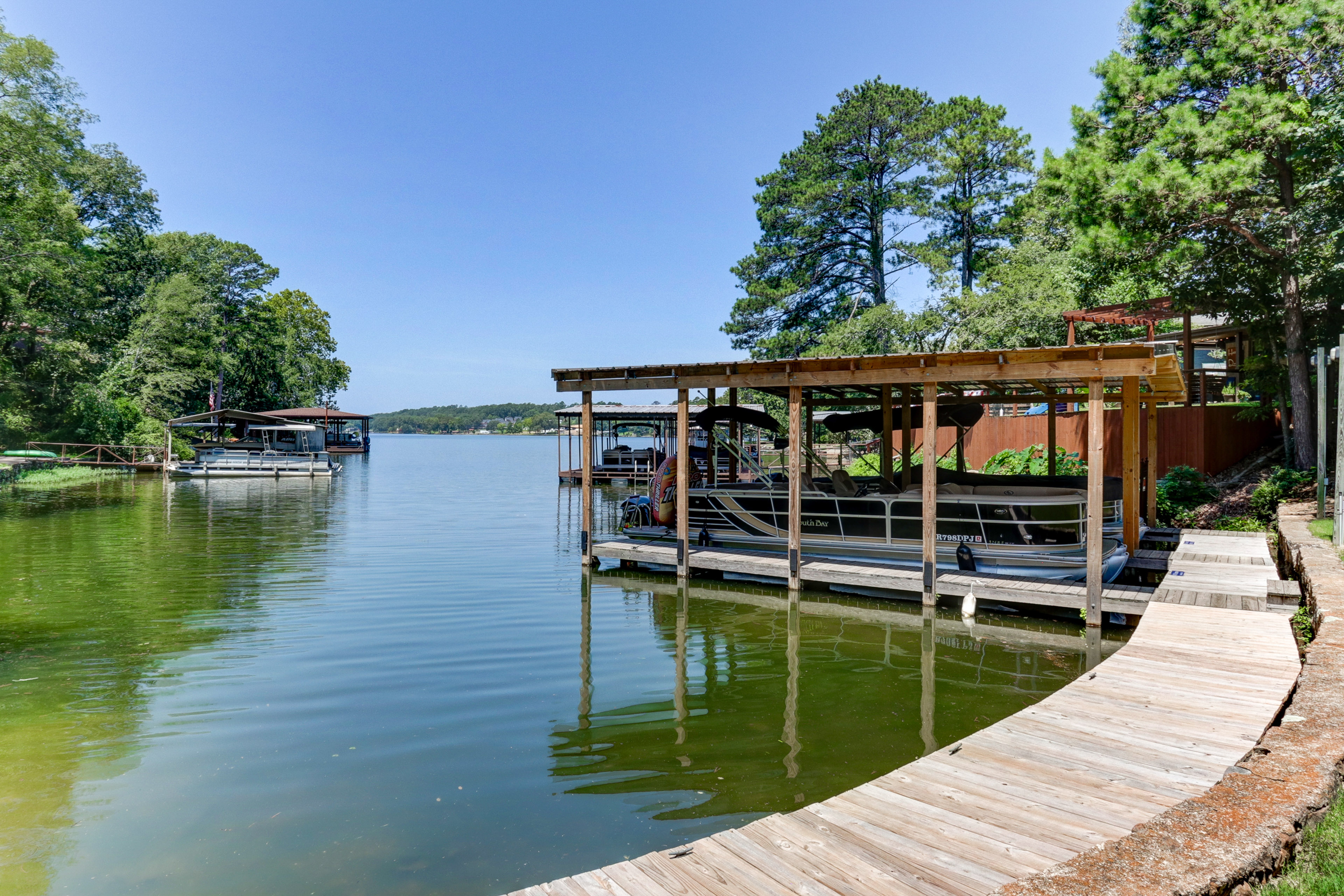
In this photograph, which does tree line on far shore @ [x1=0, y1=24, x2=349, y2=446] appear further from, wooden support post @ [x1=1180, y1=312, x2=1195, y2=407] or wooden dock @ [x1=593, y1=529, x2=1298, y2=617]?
wooden support post @ [x1=1180, y1=312, x2=1195, y2=407]

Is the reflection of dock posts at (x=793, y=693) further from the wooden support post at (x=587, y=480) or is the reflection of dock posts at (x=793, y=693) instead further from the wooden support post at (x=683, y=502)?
the wooden support post at (x=587, y=480)

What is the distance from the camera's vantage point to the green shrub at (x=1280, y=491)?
46.7ft

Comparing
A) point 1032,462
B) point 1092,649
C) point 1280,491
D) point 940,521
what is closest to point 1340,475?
point 1092,649

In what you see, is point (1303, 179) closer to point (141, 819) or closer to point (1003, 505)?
point (1003, 505)

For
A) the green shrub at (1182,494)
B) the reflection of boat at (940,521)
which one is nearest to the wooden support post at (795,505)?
the reflection of boat at (940,521)

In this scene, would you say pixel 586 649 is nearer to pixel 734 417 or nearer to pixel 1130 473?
pixel 734 417

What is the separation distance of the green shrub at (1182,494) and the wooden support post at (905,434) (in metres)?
6.18

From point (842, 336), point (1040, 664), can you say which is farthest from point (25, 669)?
point (842, 336)

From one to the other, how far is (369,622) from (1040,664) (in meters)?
8.14

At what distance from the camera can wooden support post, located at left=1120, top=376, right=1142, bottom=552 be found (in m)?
12.0

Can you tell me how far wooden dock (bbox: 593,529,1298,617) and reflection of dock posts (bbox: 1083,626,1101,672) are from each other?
0.97 feet

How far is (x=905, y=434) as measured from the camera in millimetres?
14055

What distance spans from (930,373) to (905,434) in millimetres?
3699

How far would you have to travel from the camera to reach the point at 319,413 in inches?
2067
